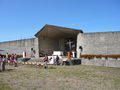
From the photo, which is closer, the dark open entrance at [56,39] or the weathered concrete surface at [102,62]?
the weathered concrete surface at [102,62]

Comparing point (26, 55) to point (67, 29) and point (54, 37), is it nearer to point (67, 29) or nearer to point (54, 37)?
point (54, 37)

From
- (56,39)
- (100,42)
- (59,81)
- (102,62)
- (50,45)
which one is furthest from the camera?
(56,39)

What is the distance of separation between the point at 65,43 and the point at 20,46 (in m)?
7.44

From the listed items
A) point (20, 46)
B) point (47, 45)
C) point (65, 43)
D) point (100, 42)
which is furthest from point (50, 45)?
point (100, 42)

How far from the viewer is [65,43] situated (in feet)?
89.3

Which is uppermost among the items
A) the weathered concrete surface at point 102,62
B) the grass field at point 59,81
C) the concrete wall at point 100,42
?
the concrete wall at point 100,42

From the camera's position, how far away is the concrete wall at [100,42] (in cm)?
1702

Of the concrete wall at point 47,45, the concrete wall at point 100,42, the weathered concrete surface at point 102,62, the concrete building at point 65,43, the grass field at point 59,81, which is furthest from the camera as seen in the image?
the concrete wall at point 47,45

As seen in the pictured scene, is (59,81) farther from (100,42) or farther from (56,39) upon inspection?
(56,39)

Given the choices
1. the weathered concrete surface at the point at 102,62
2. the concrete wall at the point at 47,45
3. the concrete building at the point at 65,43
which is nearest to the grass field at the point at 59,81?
the weathered concrete surface at the point at 102,62

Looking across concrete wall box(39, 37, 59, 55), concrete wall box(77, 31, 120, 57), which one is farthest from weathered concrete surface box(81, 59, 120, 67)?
concrete wall box(39, 37, 59, 55)

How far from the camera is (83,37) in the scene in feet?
65.0

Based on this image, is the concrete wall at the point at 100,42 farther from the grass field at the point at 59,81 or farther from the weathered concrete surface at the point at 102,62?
the grass field at the point at 59,81

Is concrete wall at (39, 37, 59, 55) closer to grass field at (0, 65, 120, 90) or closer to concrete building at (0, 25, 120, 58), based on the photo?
concrete building at (0, 25, 120, 58)
